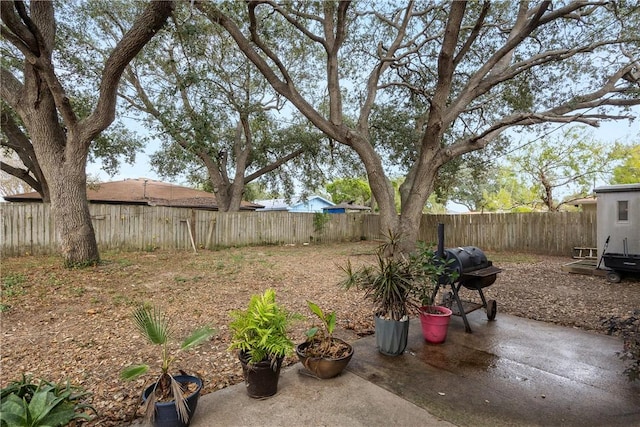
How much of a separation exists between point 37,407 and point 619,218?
28.9 feet

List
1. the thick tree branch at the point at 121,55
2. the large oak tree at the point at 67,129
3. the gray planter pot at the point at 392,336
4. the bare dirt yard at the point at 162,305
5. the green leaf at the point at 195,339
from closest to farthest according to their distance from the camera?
1. the green leaf at the point at 195,339
2. the bare dirt yard at the point at 162,305
3. the gray planter pot at the point at 392,336
4. the thick tree branch at the point at 121,55
5. the large oak tree at the point at 67,129

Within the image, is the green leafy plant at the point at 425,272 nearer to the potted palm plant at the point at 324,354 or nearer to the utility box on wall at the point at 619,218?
the potted palm plant at the point at 324,354

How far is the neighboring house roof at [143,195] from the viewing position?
13641mm

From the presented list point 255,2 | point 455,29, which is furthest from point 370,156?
point 255,2

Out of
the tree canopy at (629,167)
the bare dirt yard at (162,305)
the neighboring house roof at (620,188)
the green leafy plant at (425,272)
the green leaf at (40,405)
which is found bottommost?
the bare dirt yard at (162,305)

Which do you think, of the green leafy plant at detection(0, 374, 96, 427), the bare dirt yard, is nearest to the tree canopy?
the bare dirt yard

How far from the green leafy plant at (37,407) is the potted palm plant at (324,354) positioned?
1450 millimetres

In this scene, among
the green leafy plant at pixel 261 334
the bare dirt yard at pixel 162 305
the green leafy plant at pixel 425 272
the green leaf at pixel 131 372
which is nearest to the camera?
the green leaf at pixel 131 372

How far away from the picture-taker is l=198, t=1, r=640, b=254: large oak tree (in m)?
7.02

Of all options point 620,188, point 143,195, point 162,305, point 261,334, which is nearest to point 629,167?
point 620,188

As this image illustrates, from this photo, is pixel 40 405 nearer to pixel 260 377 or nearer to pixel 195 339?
pixel 195 339

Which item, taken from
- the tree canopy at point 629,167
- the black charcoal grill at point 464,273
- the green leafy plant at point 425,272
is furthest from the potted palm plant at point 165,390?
the tree canopy at point 629,167

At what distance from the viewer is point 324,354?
8.36ft

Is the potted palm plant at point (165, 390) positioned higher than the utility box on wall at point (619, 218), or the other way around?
the utility box on wall at point (619, 218)
